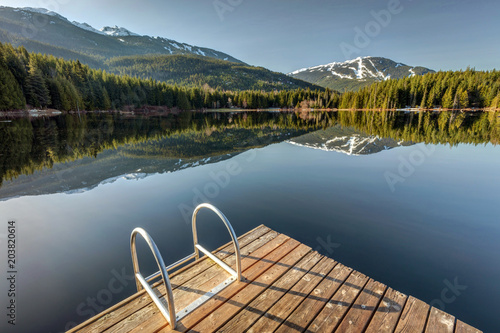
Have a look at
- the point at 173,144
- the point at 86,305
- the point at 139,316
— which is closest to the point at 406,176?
the point at 139,316

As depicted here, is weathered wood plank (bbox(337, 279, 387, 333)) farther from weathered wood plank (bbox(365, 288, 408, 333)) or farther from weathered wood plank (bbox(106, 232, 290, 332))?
weathered wood plank (bbox(106, 232, 290, 332))

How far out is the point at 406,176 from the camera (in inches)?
531

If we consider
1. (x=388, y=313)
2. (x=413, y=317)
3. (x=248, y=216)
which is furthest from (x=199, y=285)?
(x=248, y=216)

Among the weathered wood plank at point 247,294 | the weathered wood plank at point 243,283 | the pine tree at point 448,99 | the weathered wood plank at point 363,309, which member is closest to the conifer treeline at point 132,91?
the pine tree at point 448,99

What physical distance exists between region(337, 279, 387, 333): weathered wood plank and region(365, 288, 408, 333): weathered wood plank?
7 centimetres

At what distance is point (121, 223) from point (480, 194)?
17.4 meters

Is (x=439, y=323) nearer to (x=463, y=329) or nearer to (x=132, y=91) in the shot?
(x=463, y=329)

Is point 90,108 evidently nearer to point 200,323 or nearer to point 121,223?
point 121,223

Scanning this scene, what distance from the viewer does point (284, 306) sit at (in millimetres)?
3670

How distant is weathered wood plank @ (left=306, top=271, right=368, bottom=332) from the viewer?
332 cm

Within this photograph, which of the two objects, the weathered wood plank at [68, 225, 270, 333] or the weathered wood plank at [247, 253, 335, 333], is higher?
the weathered wood plank at [247, 253, 335, 333]

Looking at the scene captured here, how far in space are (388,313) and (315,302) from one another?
1217 mm

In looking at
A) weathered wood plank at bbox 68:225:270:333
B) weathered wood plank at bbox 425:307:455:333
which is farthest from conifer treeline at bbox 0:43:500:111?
weathered wood plank at bbox 425:307:455:333

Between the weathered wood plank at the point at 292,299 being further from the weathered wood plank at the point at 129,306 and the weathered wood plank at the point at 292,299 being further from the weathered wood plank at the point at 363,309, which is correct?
the weathered wood plank at the point at 129,306
